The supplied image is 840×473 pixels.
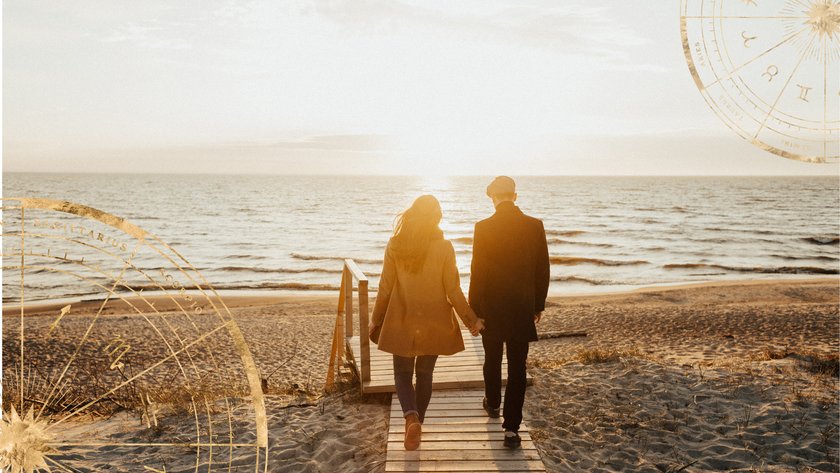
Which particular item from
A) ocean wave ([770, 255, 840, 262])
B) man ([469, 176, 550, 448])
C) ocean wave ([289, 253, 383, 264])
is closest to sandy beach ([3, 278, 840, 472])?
man ([469, 176, 550, 448])

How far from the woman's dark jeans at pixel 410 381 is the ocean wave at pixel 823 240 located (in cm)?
3508

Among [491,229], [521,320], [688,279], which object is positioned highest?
[491,229]

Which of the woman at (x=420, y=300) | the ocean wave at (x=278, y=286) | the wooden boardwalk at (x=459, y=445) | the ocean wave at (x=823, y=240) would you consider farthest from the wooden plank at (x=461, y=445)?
the ocean wave at (x=823, y=240)

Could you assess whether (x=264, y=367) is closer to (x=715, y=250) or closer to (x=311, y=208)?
(x=715, y=250)

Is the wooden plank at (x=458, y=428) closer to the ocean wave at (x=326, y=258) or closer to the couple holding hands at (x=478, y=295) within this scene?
the couple holding hands at (x=478, y=295)

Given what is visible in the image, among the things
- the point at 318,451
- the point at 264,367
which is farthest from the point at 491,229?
the point at 264,367

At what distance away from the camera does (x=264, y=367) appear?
31.4 ft

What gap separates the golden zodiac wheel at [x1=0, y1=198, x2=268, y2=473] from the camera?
186cm

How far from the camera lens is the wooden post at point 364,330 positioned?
17.3 feet

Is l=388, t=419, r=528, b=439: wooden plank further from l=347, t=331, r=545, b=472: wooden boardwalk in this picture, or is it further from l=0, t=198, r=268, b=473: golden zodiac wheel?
l=0, t=198, r=268, b=473: golden zodiac wheel

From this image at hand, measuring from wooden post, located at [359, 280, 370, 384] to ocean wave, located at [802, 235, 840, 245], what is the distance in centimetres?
3447

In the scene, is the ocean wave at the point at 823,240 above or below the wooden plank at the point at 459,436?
below

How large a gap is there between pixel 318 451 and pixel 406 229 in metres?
2.04

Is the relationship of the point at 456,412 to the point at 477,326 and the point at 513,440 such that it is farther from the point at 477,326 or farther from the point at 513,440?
the point at 477,326
